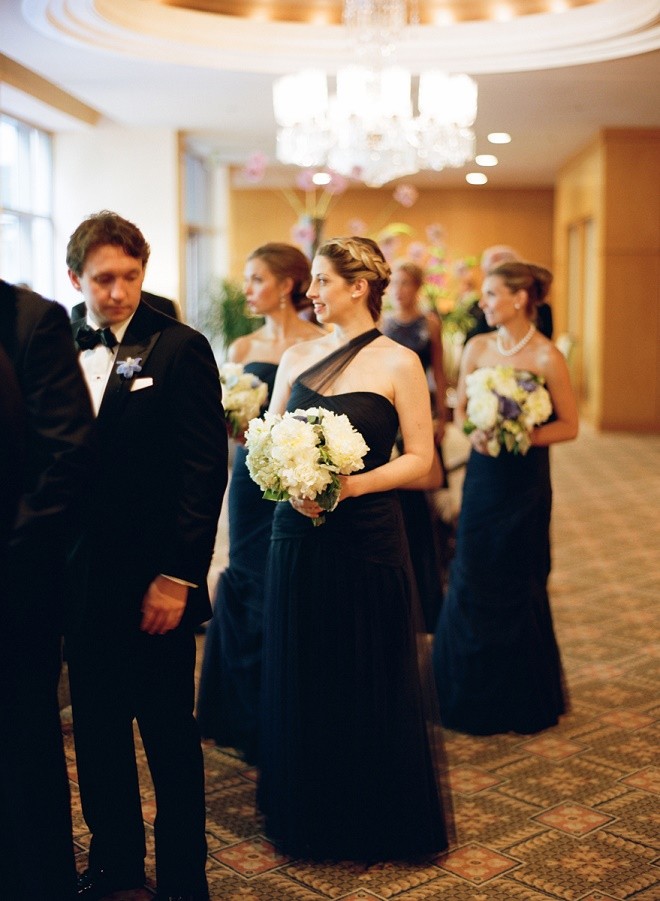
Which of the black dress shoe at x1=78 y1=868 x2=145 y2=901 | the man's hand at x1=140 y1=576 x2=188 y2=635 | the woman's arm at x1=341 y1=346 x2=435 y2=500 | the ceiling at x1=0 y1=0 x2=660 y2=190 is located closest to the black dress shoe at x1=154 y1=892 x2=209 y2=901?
the black dress shoe at x1=78 y1=868 x2=145 y2=901

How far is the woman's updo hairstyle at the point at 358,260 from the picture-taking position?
11.2 feet

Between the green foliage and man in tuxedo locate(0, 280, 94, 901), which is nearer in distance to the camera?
man in tuxedo locate(0, 280, 94, 901)

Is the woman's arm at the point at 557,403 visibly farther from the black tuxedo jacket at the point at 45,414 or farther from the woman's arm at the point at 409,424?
the black tuxedo jacket at the point at 45,414

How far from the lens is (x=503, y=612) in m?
4.71

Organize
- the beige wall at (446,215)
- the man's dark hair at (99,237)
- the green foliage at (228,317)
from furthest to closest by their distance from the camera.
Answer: the beige wall at (446,215) → the green foliage at (228,317) → the man's dark hair at (99,237)

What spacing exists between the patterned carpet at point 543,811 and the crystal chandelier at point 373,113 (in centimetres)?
484

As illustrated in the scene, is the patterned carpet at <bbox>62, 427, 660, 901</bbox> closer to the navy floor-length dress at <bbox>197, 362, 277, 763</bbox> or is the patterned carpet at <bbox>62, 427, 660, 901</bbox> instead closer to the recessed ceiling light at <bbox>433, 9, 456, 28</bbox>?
the navy floor-length dress at <bbox>197, 362, 277, 763</bbox>

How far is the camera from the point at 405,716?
11.1ft

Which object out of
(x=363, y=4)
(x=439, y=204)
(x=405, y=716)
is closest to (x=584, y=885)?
(x=405, y=716)

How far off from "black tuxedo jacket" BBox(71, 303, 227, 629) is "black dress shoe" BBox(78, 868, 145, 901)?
2.46ft

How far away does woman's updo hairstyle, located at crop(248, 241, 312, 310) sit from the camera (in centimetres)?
440

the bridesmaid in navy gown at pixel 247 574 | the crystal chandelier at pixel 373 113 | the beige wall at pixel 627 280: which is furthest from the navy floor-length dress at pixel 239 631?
the beige wall at pixel 627 280

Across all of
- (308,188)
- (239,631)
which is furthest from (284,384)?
(308,188)

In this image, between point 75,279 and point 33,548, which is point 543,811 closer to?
point 33,548
